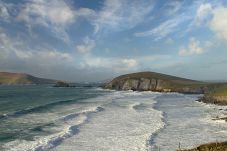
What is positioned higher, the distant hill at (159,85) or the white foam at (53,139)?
the distant hill at (159,85)

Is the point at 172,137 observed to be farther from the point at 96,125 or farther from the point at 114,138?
the point at 96,125

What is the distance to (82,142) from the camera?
31.5 meters

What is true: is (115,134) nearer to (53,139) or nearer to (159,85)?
(53,139)

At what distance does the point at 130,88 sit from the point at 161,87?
1587cm

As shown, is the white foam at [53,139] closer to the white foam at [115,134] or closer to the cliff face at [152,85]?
the white foam at [115,134]

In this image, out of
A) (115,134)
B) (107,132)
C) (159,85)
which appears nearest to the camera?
(115,134)

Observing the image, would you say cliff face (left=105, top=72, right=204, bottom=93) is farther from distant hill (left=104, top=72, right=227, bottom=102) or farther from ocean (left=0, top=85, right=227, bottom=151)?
ocean (left=0, top=85, right=227, bottom=151)

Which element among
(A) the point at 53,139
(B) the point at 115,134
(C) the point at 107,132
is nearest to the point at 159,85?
(C) the point at 107,132

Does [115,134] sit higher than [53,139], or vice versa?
[115,134]

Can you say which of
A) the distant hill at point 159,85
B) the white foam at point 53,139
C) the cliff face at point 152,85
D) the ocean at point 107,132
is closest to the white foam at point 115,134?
the ocean at point 107,132

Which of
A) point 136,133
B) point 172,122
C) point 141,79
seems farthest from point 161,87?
point 136,133

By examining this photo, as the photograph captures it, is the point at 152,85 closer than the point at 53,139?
No

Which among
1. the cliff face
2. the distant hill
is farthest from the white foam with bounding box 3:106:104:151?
the cliff face

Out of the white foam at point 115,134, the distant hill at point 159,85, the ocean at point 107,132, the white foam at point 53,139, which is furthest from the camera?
the distant hill at point 159,85
